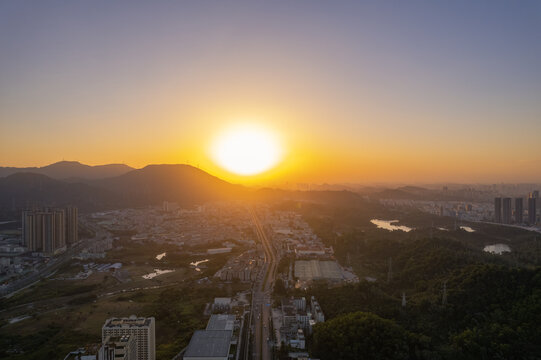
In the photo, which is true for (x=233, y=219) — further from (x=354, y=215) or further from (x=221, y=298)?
(x=221, y=298)

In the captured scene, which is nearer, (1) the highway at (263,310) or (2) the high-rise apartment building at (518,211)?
(1) the highway at (263,310)

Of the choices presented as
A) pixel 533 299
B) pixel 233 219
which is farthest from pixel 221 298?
pixel 233 219

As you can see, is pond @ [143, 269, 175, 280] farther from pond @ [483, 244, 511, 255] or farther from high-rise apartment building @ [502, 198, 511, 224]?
high-rise apartment building @ [502, 198, 511, 224]

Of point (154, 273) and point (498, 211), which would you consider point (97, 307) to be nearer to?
point (154, 273)

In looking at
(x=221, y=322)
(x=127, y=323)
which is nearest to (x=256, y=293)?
(x=221, y=322)

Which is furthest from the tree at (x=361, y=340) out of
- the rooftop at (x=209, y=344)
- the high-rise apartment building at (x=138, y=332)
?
the high-rise apartment building at (x=138, y=332)

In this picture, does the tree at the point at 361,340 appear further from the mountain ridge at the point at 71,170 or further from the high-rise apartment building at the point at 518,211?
the mountain ridge at the point at 71,170
